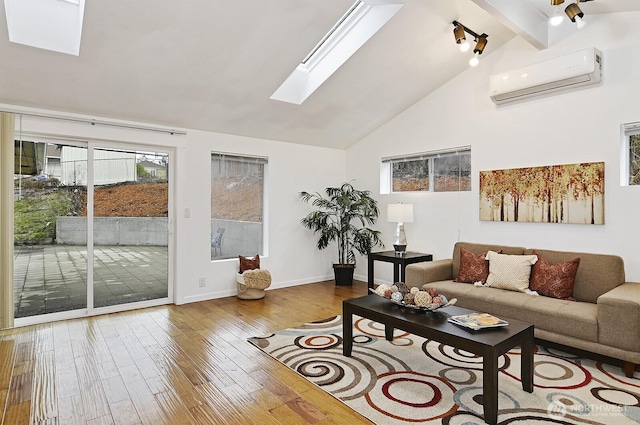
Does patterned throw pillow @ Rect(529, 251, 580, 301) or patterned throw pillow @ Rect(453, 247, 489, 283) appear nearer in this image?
patterned throw pillow @ Rect(529, 251, 580, 301)

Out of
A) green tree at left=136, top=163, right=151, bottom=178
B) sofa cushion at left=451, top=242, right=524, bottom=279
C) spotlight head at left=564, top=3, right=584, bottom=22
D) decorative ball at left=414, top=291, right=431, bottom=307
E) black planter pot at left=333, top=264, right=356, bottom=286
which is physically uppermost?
spotlight head at left=564, top=3, right=584, bottom=22

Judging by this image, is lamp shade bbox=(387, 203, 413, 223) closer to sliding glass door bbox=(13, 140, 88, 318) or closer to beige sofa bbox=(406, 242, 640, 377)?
beige sofa bbox=(406, 242, 640, 377)

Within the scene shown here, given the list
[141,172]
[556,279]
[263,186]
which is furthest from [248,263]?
[556,279]

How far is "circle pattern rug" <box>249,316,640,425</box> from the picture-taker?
211 cm

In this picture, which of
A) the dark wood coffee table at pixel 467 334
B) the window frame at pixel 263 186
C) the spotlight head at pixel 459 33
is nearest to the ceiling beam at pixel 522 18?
the spotlight head at pixel 459 33

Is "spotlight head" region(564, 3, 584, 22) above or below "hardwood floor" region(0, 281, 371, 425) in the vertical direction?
above

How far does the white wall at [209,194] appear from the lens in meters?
4.16

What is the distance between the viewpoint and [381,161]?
18.0 ft

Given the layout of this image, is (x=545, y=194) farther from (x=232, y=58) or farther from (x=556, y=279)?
(x=232, y=58)

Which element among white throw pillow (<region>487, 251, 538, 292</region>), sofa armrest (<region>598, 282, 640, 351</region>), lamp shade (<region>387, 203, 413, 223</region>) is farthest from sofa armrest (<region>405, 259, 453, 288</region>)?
sofa armrest (<region>598, 282, 640, 351</region>)

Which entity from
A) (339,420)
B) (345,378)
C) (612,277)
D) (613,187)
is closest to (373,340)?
(345,378)

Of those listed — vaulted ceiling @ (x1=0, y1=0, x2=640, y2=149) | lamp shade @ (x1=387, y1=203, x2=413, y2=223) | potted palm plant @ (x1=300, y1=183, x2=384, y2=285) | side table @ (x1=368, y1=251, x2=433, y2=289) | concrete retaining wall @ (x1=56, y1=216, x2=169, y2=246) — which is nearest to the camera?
vaulted ceiling @ (x1=0, y1=0, x2=640, y2=149)

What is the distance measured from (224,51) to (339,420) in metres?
3.08

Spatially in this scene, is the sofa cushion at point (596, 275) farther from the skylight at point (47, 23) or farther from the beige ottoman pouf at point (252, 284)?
the skylight at point (47, 23)
